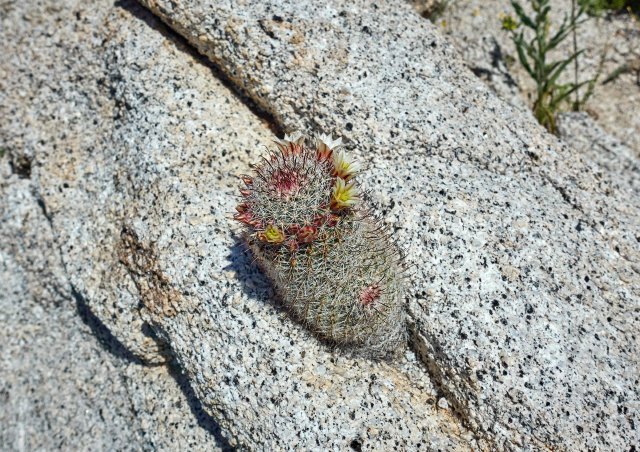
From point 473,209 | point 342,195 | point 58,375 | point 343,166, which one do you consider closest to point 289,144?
point 343,166

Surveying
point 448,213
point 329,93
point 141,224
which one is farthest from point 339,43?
point 141,224

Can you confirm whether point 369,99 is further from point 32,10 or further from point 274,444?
point 32,10

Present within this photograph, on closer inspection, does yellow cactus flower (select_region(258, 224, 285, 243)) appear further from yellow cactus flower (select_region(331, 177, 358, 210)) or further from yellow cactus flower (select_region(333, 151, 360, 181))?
yellow cactus flower (select_region(333, 151, 360, 181))

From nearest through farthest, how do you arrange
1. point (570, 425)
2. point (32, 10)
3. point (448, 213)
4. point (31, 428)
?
point (570, 425), point (448, 213), point (31, 428), point (32, 10)

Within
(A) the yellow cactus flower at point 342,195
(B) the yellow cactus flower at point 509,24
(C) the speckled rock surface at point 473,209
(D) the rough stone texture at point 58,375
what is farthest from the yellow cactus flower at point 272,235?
(B) the yellow cactus flower at point 509,24

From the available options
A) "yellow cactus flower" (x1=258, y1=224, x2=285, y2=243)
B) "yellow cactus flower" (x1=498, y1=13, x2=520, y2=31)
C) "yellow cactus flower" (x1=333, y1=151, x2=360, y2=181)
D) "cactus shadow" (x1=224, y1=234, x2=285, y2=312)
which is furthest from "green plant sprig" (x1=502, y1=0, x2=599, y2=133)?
"yellow cactus flower" (x1=258, y1=224, x2=285, y2=243)

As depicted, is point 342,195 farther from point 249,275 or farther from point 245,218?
point 249,275

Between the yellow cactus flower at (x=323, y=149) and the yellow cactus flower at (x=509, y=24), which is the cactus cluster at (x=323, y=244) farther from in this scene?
the yellow cactus flower at (x=509, y=24)
